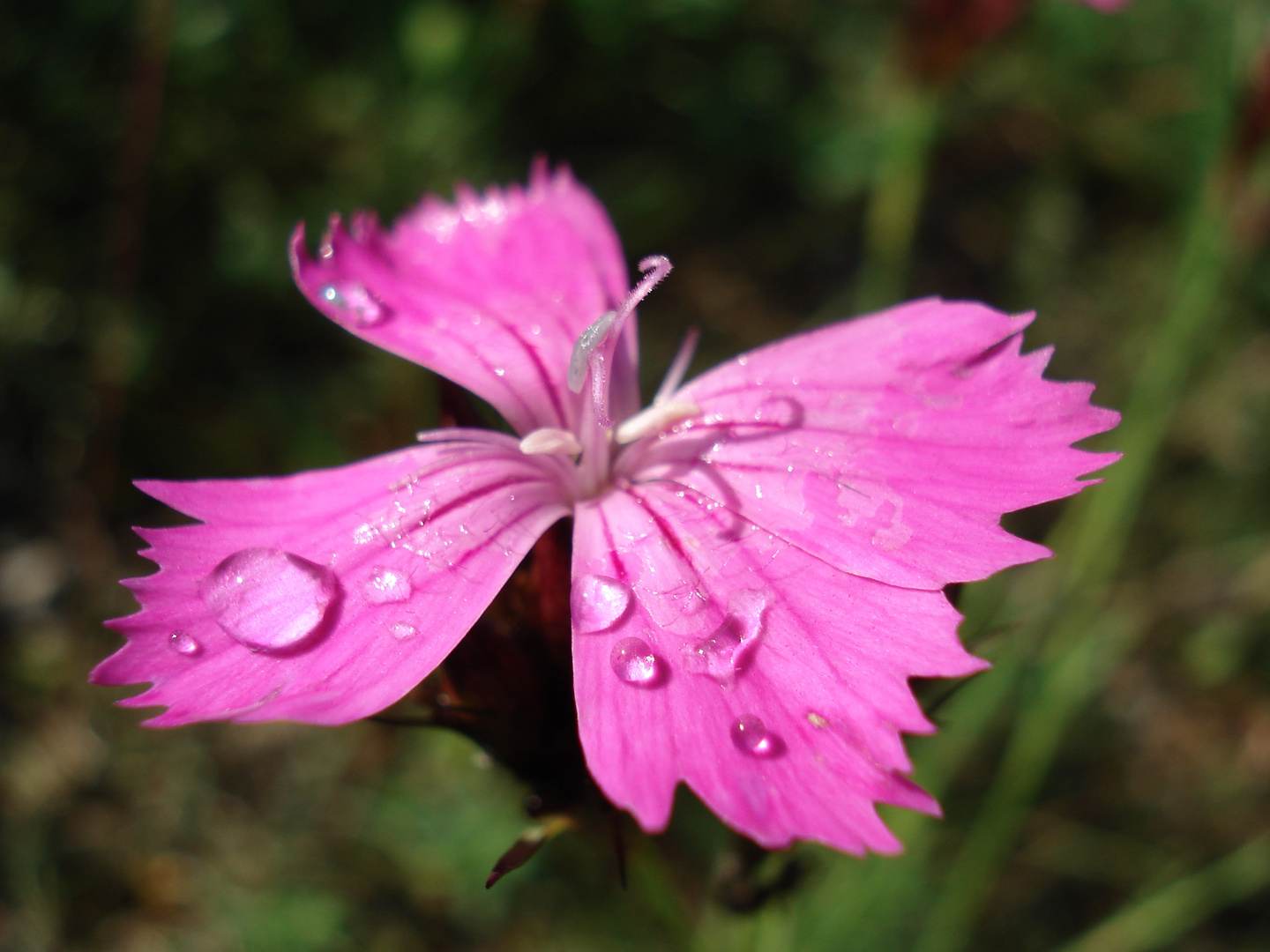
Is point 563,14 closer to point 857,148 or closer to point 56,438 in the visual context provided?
point 857,148

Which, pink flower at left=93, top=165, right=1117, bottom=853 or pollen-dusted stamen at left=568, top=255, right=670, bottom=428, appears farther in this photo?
pollen-dusted stamen at left=568, top=255, right=670, bottom=428

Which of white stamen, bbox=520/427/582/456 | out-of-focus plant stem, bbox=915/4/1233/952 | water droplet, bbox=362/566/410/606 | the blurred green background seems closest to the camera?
water droplet, bbox=362/566/410/606

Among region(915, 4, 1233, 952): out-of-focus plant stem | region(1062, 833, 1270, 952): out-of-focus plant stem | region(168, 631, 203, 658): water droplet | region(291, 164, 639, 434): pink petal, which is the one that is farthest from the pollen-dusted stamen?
region(1062, 833, 1270, 952): out-of-focus plant stem

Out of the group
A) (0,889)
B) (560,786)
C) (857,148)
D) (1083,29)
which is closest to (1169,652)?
(857,148)

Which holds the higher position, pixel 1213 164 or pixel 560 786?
pixel 1213 164

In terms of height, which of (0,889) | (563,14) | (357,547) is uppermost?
(563,14)

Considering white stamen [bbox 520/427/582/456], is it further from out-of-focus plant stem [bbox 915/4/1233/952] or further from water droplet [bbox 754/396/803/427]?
out-of-focus plant stem [bbox 915/4/1233/952]

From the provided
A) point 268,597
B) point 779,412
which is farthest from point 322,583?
point 779,412
